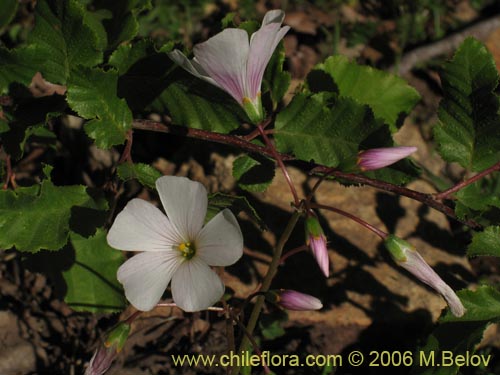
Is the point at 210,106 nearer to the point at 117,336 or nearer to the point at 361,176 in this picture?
the point at 361,176

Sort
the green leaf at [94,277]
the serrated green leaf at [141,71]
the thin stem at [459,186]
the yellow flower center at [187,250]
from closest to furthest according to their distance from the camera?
the yellow flower center at [187,250]
the thin stem at [459,186]
the serrated green leaf at [141,71]
the green leaf at [94,277]

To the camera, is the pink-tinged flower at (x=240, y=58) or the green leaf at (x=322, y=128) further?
the green leaf at (x=322, y=128)

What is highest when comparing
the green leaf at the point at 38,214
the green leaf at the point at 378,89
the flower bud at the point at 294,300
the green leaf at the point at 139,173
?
the green leaf at the point at 378,89

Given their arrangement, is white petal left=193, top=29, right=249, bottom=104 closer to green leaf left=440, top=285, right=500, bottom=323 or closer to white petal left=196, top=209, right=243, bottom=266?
white petal left=196, top=209, right=243, bottom=266

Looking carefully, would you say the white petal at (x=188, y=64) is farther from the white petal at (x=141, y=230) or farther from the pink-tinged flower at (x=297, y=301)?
the pink-tinged flower at (x=297, y=301)

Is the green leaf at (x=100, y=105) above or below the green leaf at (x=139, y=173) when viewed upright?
above

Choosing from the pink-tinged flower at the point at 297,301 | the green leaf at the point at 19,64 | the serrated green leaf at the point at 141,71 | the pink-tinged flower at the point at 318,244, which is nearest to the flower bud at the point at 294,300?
the pink-tinged flower at the point at 297,301

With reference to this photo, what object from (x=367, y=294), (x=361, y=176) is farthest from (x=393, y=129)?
(x=367, y=294)
